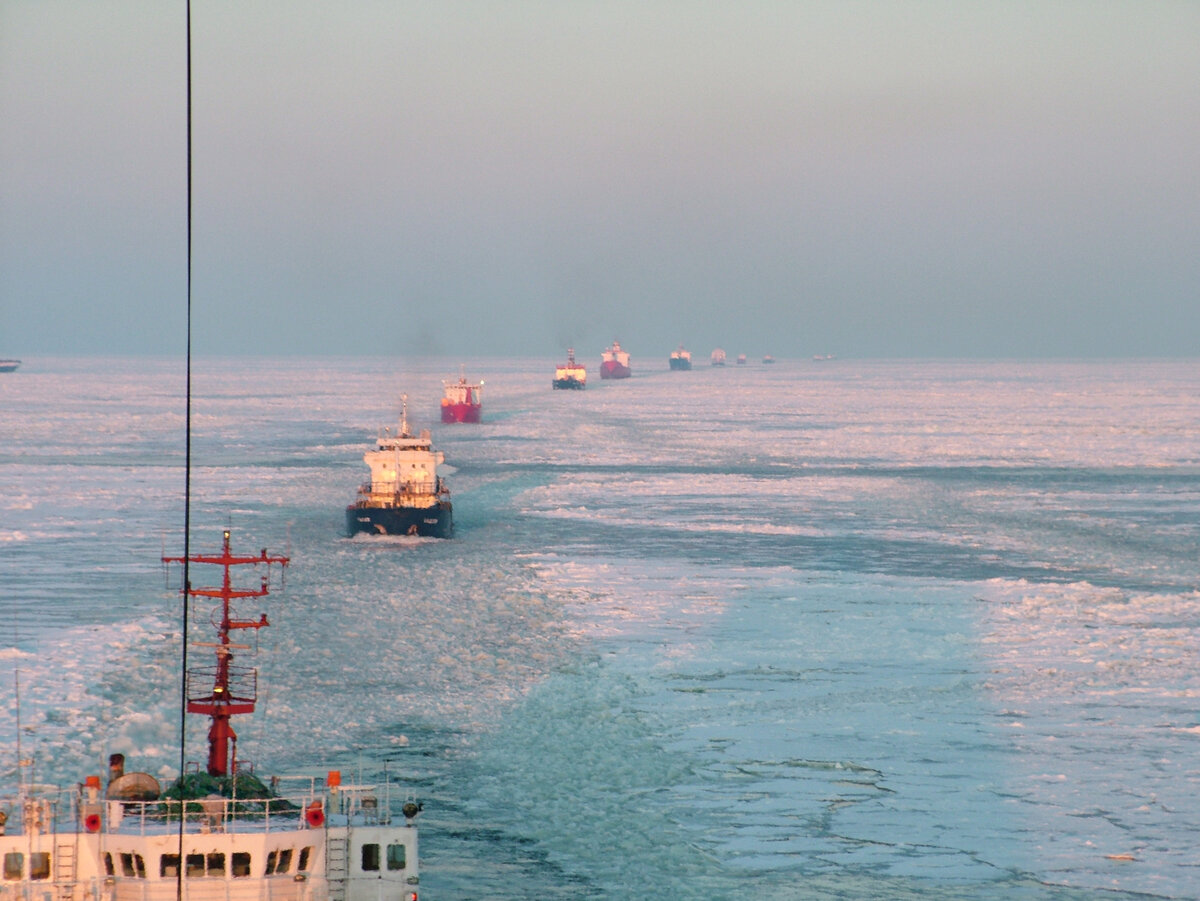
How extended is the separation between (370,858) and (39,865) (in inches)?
144

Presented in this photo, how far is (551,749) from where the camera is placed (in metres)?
25.2

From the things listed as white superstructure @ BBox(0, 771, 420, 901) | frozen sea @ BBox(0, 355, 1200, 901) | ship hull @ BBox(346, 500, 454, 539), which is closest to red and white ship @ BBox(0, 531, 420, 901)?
white superstructure @ BBox(0, 771, 420, 901)

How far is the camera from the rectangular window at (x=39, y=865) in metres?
16.0

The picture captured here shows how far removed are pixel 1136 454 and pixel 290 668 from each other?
62.1 meters

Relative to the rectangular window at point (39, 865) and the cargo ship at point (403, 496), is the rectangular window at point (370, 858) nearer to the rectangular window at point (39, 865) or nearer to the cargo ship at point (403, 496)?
the rectangular window at point (39, 865)

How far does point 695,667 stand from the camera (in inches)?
1204

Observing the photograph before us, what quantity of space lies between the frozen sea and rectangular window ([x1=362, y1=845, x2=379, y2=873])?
2455 millimetres

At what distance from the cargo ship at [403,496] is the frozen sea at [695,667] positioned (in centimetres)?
144

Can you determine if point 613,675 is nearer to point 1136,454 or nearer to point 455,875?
point 455,875

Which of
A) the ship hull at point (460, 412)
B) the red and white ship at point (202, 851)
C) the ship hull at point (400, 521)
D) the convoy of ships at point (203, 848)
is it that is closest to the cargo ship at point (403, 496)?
the ship hull at point (400, 521)

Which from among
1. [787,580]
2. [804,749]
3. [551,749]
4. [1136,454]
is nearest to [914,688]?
[804,749]

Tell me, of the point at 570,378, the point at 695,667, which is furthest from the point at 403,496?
the point at 570,378

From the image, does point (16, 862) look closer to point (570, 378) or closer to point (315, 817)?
point (315, 817)

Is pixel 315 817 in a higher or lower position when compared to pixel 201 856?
higher
